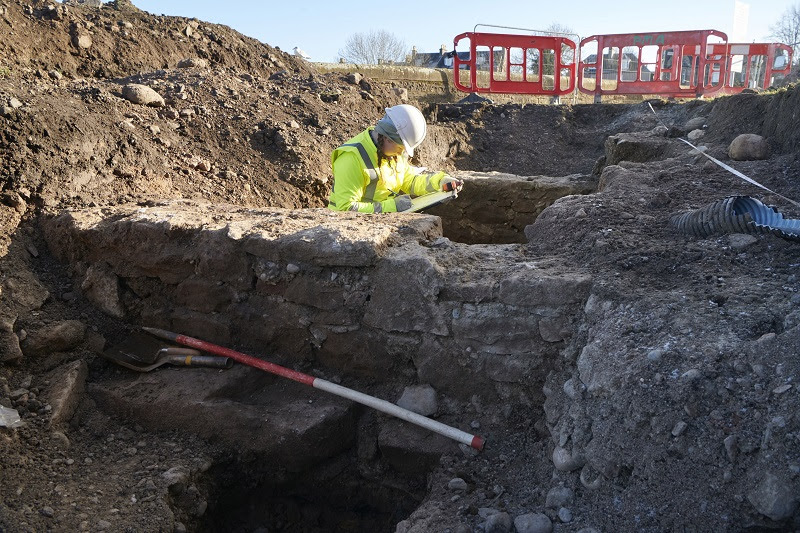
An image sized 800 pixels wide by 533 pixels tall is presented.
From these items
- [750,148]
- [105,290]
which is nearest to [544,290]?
[105,290]

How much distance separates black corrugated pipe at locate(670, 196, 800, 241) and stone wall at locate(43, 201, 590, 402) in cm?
76

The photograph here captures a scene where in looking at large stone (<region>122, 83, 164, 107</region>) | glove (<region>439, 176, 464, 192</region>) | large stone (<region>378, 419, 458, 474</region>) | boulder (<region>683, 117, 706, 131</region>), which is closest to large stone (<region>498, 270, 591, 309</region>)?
large stone (<region>378, 419, 458, 474</region>)

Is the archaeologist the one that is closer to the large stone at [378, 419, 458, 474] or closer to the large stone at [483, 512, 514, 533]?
the large stone at [378, 419, 458, 474]

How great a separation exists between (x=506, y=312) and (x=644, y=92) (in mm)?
10113

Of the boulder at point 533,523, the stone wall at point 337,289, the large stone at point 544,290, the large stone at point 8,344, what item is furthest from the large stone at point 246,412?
the boulder at point 533,523

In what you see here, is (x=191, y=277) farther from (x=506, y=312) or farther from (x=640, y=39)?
(x=640, y=39)

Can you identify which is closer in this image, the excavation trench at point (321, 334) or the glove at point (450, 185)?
the excavation trench at point (321, 334)

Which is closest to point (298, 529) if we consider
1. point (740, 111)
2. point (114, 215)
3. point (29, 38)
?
point (114, 215)

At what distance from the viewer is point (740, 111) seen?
577cm

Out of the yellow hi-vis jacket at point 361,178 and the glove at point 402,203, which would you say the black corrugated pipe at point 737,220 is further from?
the yellow hi-vis jacket at point 361,178

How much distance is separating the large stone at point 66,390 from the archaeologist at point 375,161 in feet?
6.95

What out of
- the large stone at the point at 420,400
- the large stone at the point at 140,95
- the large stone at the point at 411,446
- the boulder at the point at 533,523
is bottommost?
the large stone at the point at 411,446

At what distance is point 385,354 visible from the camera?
3139 millimetres

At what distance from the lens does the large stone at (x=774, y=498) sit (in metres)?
1.71
